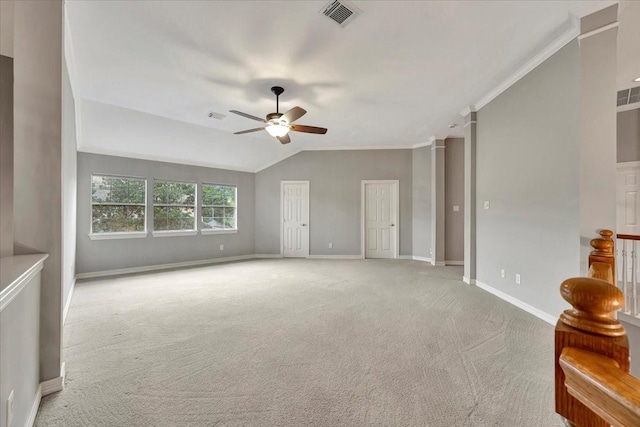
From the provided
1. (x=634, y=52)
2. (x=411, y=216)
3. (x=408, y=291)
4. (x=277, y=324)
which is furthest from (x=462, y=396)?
(x=411, y=216)

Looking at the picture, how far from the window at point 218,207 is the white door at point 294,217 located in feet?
4.19

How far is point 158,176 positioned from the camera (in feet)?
18.7

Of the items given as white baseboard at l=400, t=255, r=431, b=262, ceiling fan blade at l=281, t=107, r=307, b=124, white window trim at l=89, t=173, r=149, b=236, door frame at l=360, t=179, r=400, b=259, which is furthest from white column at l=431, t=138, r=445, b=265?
white window trim at l=89, t=173, r=149, b=236

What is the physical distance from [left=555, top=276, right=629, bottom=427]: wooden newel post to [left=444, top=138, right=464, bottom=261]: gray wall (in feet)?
20.0

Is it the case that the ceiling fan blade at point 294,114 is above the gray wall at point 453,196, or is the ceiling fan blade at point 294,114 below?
above

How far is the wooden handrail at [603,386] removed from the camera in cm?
42

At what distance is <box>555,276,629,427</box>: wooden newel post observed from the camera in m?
0.53

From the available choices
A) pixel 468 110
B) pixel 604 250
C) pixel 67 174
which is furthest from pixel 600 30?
pixel 67 174

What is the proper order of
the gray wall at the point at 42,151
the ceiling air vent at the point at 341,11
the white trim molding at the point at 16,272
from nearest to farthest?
the white trim molding at the point at 16,272 < the gray wall at the point at 42,151 < the ceiling air vent at the point at 341,11

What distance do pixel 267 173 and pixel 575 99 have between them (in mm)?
6013

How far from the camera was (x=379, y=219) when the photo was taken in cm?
708

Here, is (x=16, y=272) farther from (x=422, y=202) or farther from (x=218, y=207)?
(x=422, y=202)

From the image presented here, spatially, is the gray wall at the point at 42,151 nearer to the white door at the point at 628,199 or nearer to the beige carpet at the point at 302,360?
the beige carpet at the point at 302,360

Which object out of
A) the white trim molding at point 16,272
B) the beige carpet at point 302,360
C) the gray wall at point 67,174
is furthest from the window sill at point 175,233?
the white trim molding at point 16,272
